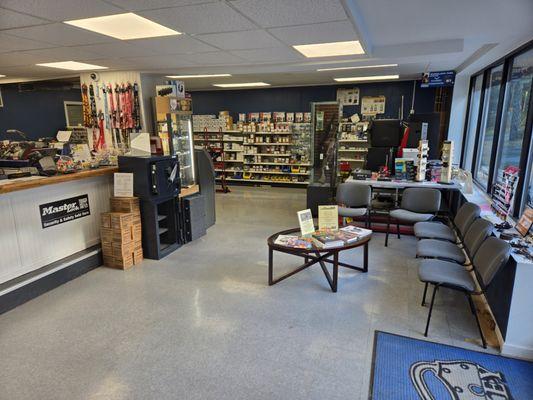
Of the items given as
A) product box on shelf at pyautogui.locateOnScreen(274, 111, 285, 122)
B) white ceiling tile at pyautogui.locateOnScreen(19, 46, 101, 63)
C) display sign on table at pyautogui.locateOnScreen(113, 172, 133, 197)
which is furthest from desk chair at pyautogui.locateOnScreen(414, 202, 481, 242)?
product box on shelf at pyautogui.locateOnScreen(274, 111, 285, 122)

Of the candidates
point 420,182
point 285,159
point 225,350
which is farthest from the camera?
point 285,159

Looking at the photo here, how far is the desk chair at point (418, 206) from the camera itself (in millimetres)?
4781

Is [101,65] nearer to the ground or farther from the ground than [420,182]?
farther from the ground

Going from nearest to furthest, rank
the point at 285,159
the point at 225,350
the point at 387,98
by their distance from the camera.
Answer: the point at 225,350 → the point at 387,98 → the point at 285,159

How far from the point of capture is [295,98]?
936 centimetres

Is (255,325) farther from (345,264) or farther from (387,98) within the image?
(387,98)

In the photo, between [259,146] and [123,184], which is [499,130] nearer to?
[123,184]

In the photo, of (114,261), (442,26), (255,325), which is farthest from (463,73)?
(114,261)

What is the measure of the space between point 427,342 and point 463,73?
5572 mm

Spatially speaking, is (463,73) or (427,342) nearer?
(427,342)

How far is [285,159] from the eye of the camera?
31.4 ft

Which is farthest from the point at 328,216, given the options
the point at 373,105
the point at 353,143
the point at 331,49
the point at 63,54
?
the point at 373,105

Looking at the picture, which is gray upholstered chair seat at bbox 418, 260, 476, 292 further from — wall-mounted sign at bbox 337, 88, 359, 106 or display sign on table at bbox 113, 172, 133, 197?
wall-mounted sign at bbox 337, 88, 359, 106

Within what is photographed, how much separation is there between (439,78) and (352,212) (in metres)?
3.67
